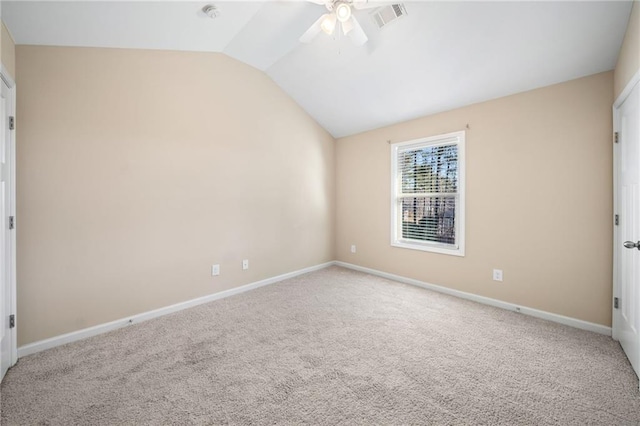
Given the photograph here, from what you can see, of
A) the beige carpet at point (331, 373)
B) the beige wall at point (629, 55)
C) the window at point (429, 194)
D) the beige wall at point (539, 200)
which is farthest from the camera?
the window at point (429, 194)

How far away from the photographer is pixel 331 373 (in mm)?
1879

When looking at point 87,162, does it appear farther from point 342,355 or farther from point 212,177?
point 342,355

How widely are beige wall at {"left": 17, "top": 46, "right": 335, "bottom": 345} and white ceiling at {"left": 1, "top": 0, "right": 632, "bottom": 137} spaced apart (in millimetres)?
273

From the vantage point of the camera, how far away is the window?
11.1 ft

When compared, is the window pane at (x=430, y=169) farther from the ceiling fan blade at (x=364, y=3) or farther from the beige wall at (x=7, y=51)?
the beige wall at (x=7, y=51)

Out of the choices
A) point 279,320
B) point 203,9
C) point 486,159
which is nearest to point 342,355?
point 279,320

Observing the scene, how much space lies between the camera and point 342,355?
2102 mm

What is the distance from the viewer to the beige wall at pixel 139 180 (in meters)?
2.16

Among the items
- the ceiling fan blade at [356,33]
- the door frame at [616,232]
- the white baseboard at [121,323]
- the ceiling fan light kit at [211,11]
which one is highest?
the ceiling fan light kit at [211,11]

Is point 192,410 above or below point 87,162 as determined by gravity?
below

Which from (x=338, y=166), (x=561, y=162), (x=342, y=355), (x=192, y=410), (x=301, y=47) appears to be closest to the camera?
(x=192, y=410)

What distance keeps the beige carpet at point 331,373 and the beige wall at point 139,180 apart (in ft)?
1.42

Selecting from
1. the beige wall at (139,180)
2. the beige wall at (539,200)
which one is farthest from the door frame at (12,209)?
the beige wall at (539,200)

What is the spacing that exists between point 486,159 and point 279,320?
2.92 meters
